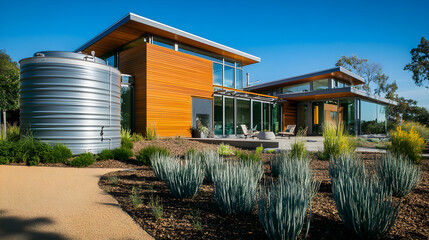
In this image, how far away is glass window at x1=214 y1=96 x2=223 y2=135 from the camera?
A: 15900 mm

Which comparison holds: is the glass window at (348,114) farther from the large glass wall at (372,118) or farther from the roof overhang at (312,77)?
the roof overhang at (312,77)

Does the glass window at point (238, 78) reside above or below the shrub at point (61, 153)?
above

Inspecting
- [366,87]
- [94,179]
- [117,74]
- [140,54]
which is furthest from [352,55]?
[94,179]

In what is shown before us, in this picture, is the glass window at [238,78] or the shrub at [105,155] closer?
the shrub at [105,155]

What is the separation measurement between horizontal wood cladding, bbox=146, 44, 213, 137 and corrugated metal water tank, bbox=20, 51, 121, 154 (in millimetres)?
5460

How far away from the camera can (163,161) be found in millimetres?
4207

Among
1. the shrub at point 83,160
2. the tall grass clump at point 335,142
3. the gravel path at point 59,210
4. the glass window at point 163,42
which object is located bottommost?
the gravel path at point 59,210

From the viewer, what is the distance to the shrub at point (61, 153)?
5.95 meters

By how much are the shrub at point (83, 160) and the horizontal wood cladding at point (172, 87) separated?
5.97 metres

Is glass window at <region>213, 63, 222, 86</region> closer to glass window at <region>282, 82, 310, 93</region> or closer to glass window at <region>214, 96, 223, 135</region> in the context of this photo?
glass window at <region>214, 96, 223, 135</region>

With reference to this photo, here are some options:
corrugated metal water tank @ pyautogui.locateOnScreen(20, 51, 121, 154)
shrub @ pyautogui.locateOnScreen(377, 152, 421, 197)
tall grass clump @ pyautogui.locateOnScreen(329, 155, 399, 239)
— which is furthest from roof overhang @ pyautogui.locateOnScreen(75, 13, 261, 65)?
tall grass clump @ pyautogui.locateOnScreen(329, 155, 399, 239)

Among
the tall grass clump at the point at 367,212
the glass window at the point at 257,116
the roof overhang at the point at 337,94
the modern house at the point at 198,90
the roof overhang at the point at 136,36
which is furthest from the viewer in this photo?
the glass window at the point at 257,116

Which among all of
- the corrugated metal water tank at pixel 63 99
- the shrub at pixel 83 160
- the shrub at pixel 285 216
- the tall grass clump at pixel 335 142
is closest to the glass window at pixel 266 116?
the tall grass clump at pixel 335 142

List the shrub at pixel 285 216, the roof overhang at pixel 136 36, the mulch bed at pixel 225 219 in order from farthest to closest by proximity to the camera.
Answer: the roof overhang at pixel 136 36, the mulch bed at pixel 225 219, the shrub at pixel 285 216
